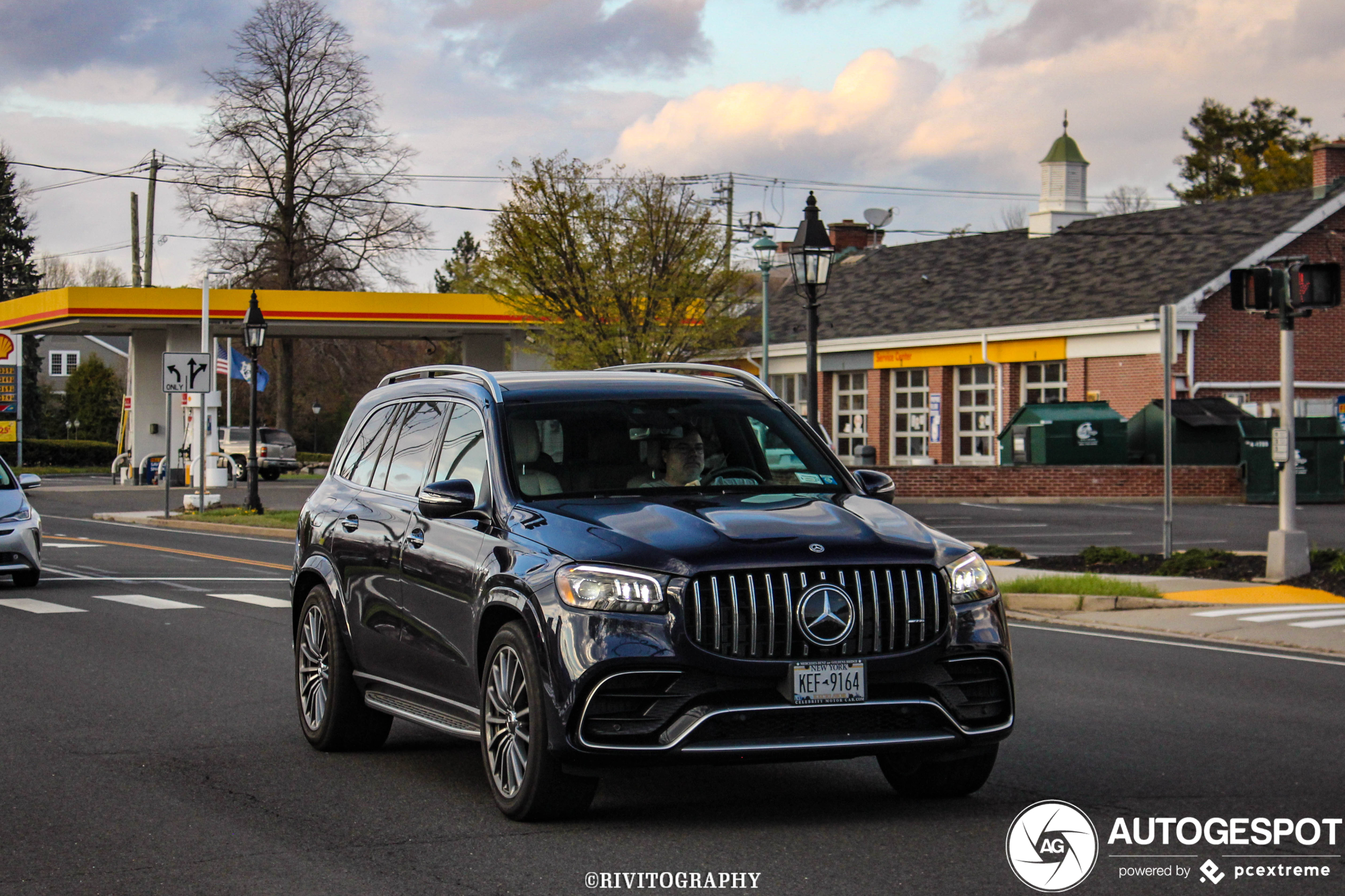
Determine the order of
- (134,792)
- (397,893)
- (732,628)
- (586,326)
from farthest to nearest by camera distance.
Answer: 1. (586,326)
2. (134,792)
3. (732,628)
4. (397,893)

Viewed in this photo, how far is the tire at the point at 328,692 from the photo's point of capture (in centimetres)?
802

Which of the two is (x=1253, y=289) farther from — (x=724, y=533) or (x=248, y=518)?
(x=248, y=518)

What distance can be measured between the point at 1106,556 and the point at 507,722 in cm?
1392

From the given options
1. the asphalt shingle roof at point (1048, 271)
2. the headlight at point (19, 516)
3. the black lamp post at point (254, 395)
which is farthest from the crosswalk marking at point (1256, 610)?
the asphalt shingle roof at point (1048, 271)

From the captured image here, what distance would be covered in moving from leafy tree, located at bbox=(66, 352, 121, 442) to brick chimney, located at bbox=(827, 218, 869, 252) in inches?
1656

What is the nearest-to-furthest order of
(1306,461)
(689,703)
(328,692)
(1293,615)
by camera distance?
(689,703) < (328,692) < (1293,615) < (1306,461)

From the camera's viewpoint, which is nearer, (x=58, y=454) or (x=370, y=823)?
(x=370, y=823)

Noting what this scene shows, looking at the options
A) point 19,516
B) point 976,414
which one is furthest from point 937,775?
point 976,414

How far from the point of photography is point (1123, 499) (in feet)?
112

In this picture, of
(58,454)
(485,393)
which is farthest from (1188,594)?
(58,454)

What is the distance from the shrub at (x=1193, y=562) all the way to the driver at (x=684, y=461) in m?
12.0

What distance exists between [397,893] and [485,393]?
2.55 meters

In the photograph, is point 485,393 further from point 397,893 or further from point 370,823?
point 397,893

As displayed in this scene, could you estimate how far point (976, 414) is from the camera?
43.1m
